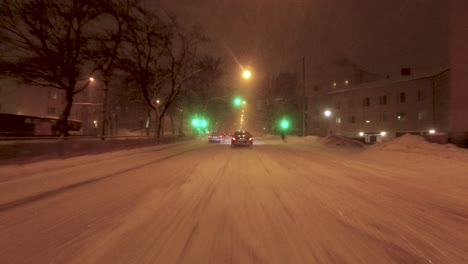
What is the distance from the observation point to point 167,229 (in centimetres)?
531

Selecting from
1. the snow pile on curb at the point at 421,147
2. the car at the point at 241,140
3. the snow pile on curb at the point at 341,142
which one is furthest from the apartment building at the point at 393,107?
the snow pile on curb at the point at 421,147

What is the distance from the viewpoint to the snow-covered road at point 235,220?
427cm

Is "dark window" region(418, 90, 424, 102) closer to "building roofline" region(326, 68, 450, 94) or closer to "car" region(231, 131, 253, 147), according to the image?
"building roofline" region(326, 68, 450, 94)

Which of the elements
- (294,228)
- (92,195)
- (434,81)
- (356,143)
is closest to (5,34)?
(92,195)

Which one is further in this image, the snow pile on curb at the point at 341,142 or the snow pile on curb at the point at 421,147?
the snow pile on curb at the point at 341,142

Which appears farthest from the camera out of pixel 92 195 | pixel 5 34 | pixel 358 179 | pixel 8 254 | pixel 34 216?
pixel 5 34

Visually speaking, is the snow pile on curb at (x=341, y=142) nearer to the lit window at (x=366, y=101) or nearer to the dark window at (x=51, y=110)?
the lit window at (x=366, y=101)

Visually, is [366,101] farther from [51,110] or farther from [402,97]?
[51,110]

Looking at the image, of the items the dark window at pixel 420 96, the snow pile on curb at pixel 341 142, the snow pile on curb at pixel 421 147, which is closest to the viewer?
the snow pile on curb at pixel 421 147

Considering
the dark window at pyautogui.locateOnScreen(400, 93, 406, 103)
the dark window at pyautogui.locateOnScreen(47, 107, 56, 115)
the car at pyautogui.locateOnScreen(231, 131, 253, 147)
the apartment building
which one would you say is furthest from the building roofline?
the dark window at pyautogui.locateOnScreen(47, 107, 56, 115)

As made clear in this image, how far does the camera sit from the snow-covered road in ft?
14.0

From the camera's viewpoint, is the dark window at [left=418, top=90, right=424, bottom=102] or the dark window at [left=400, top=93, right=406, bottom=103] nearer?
the dark window at [left=418, top=90, right=424, bottom=102]

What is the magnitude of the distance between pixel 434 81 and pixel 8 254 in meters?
49.5

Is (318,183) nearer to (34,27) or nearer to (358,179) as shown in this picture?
(358,179)
